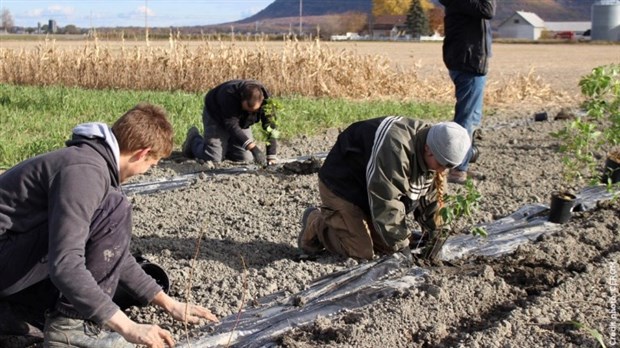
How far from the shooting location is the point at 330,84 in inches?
599

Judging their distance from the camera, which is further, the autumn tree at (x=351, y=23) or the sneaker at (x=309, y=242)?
the autumn tree at (x=351, y=23)

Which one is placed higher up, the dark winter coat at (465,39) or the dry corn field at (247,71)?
the dark winter coat at (465,39)

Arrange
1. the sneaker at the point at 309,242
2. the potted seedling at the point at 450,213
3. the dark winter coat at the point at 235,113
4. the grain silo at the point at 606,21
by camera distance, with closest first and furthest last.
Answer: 1. the potted seedling at the point at 450,213
2. the sneaker at the point at 309,242
3. the dark winter coat at the point at 235,113
4. the grain silo at the point at 606,21

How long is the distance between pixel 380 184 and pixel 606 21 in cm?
9994

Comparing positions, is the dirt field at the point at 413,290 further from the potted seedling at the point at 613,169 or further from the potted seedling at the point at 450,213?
the potted seedling at the point at 613,169

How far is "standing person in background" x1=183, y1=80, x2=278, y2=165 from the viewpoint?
705cm

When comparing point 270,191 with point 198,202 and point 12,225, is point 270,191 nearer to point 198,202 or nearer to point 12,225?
point 198,202

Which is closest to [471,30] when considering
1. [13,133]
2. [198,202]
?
[198,202]

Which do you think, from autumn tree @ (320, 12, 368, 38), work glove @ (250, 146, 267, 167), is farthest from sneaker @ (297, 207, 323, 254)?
autumn tree @ (320, 12, 368, 38)

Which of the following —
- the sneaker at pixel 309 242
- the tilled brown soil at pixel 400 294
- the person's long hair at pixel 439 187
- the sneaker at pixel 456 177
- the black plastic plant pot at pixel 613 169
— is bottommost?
the tilled brown soil at pixel 400 294

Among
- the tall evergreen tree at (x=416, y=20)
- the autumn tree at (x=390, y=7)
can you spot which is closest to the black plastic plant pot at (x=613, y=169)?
the tall evergreen tree at (x=416, y=20)

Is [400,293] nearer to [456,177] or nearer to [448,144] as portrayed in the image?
[448,144]

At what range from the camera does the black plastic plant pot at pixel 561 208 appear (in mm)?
5402

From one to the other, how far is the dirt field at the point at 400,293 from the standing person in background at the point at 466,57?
0.62 metres
